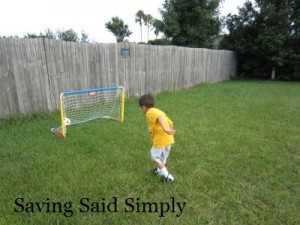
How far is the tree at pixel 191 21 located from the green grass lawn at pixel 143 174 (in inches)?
557

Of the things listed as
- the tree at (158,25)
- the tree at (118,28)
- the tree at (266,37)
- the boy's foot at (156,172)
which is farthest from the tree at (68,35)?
the tree at (118,28)

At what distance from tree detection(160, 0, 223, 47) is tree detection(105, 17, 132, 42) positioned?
130 feet

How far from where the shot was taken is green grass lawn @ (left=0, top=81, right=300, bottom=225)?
305cm

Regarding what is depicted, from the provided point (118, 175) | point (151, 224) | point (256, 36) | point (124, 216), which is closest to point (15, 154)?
point (118, 175)

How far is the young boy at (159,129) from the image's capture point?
3.39m

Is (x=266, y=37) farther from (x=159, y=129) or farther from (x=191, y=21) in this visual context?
(x=159, y=129)

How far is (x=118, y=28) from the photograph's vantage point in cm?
5900

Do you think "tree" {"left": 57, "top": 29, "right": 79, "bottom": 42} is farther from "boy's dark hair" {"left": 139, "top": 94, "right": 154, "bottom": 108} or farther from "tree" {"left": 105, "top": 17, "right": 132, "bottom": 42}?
"tree" {"left": 105, "top": 17, "right": 132, "bottom": 42}

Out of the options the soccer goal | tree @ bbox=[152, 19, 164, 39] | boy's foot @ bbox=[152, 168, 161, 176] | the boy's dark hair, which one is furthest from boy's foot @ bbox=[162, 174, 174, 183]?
tree @ bbox=[152, 19, 164, 39]

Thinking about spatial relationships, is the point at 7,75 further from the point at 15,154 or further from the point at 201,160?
the point at 201,160

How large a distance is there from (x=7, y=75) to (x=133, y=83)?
4.52 meters

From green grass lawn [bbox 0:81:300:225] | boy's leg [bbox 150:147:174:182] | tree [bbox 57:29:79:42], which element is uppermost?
tree [bbox 57:29:79:42]

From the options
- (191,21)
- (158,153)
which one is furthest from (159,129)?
(191,21)

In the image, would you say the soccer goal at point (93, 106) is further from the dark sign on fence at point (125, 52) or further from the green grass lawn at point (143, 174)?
the dark sign on fence at point (125, 52)
